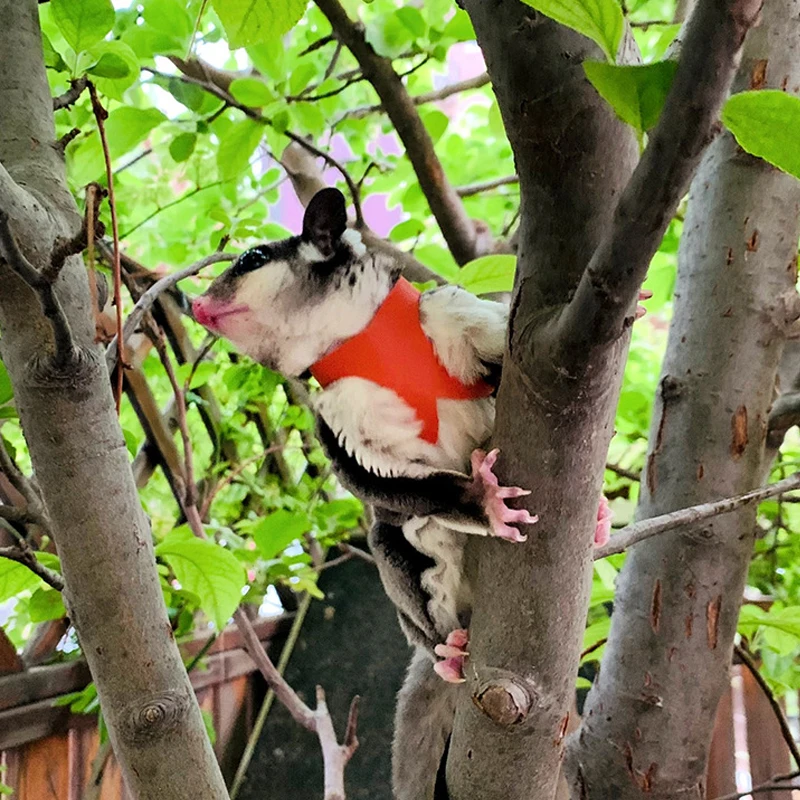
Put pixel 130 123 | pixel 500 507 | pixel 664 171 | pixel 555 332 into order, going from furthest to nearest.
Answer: pixel 130 123 < pixel 500 507 < pixel 555 332 < pixel 664 171

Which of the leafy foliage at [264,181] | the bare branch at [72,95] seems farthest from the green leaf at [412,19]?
the bare branch at [72,95]

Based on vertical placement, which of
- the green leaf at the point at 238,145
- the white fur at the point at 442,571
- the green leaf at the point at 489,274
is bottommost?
the white fur at the point at 442,571

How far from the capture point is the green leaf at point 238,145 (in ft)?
3.50

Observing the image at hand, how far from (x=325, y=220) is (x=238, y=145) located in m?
0.36

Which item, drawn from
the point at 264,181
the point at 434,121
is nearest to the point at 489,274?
the point at 434,121

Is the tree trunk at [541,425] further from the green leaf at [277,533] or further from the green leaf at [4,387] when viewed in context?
the green leaf at [277,533]

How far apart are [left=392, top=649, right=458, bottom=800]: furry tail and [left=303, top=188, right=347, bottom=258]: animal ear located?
1.67ft

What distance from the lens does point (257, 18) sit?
55cm

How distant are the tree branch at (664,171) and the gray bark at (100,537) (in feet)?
1.43

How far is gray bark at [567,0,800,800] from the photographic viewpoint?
83 centimetres

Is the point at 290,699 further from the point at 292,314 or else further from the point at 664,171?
the point at 664,171

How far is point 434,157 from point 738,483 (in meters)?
0.74

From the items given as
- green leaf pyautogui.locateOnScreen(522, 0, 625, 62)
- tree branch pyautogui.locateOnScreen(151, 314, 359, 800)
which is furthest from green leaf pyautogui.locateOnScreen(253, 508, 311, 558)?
green leaf pyautogui.locateOnScreen(522, 0, 625, 62)

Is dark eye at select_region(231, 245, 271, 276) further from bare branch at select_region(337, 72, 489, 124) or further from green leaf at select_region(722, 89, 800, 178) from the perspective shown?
→ bare branch at select_region(337, 72, 489, 124)
